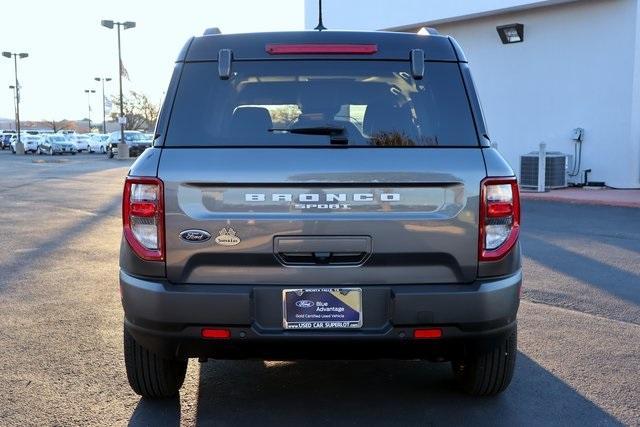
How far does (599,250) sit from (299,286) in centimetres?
680

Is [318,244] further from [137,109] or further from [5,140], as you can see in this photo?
[137,109]

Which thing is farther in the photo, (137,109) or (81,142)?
(137,109)

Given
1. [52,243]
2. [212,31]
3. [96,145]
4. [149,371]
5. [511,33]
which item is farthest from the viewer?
[96,145]

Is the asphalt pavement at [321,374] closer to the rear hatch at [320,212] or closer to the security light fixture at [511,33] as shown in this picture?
the rear hatch at [320,212]

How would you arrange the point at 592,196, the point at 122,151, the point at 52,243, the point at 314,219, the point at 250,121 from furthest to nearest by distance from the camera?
the point at 122,151 → the point at 592,196 → the point at 52,243 → the point at 250,121 → the point at 314,219

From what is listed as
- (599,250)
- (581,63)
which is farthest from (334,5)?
(599,250)

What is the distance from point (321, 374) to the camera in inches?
174

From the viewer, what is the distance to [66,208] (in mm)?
14047

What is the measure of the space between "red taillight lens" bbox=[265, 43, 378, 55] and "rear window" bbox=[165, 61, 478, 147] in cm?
5

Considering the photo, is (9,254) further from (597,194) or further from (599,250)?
(597,194)

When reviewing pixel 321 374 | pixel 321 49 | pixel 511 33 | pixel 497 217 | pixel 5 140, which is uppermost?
pixel 511 33

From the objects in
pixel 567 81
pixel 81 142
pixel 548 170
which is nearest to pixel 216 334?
pixel 548 170

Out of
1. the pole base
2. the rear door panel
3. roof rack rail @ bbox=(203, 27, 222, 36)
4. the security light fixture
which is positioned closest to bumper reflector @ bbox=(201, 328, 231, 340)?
the rear door panel

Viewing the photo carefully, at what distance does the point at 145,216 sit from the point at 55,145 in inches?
2082
